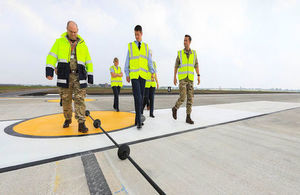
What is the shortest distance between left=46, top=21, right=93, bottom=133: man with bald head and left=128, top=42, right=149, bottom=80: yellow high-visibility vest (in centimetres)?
76

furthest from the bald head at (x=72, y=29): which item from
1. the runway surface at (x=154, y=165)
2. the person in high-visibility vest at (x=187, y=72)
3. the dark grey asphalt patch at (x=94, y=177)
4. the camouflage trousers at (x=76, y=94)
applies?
the person in high-visibility vest at (x=187, y=72)

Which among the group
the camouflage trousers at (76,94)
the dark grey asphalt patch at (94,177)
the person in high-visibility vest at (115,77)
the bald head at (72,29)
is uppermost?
the bald head at (72,29)

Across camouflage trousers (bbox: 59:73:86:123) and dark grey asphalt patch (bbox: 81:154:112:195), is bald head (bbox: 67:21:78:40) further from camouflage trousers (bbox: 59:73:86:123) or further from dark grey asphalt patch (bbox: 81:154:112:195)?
dark grey asphalt patch (bbox: 81:154:112:195)

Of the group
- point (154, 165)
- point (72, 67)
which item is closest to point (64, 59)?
point (72, 67)

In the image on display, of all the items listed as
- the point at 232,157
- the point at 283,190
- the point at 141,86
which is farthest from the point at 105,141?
the point at 283,190

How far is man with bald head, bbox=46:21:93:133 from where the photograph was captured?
7.27 ft

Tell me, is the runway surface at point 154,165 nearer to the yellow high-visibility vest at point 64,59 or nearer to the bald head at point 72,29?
the yellow high-visibility vest at point 64,59

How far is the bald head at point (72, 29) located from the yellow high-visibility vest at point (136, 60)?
0.94 metres

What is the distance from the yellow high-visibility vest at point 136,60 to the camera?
262 centimetres

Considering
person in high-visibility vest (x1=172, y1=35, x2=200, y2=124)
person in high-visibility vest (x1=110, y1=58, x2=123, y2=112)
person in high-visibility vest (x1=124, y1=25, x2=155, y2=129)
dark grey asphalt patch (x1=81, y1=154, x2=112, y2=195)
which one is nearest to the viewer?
dark grey asphalt patch (x1=81, y1=154, x2=112, y2=195)

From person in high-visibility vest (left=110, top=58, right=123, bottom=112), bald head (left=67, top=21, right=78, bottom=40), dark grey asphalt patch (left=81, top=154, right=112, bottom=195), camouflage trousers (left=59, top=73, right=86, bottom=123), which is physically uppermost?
bald head (left=67, top=21, right=78, bottom=40)

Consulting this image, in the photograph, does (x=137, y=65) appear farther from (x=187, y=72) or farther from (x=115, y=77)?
(x=115, y=77)

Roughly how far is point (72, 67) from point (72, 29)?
619mm

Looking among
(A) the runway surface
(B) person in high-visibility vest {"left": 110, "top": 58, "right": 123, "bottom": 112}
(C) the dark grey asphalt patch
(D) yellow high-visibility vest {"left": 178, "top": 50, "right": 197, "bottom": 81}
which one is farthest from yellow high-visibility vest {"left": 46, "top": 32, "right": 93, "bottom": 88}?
(B) person in high-visibility vest {"left": 110, "top": 58, "right": 123, "bottom": 112}
